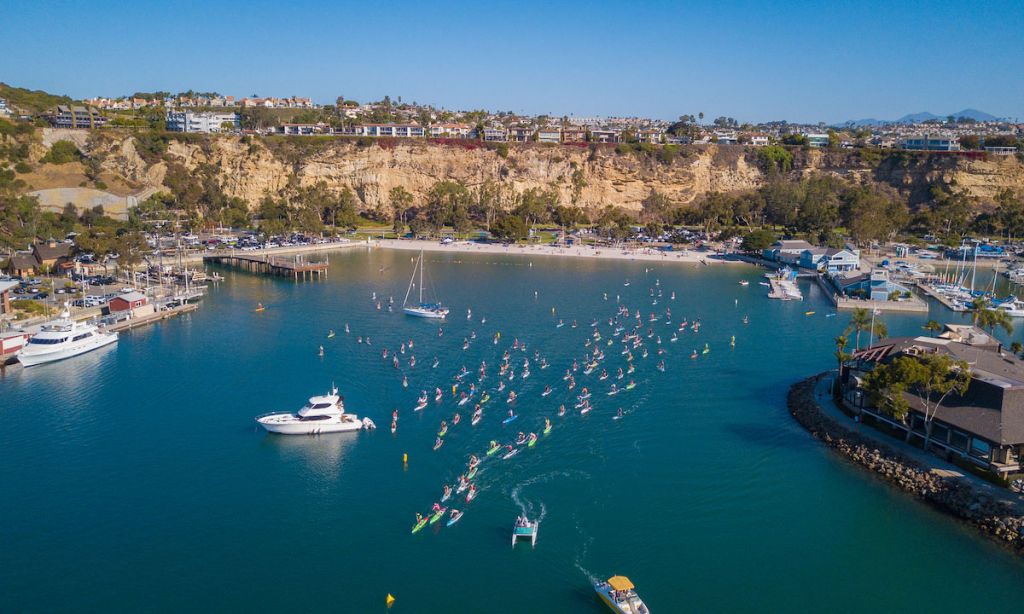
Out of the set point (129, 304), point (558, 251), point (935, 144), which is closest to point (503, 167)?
point (558, 251)

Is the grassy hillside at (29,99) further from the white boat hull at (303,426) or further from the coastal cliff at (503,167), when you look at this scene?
the white boat hull at (303,426)

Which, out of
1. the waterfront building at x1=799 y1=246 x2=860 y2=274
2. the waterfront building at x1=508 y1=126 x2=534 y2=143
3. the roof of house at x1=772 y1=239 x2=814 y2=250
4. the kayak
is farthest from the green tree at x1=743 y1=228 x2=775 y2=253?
the kayak

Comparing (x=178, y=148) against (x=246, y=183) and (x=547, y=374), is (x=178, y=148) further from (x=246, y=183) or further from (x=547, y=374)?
(x=547, y=374)

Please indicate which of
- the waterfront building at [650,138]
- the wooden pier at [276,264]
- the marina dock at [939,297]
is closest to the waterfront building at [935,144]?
the waterfront building at [650,138]

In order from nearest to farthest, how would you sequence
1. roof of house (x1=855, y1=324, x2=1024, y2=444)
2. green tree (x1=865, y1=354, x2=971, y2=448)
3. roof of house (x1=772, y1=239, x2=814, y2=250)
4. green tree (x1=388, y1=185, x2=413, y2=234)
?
roof of house (x1=855, y1=324, x2=1024, y2=444), green tree (x1=865, y1=354, x2=971, y2=448), roof of house (x1=772, y1=239, x2=814, y2=250), green tree (x1=388, y1=185, x2=413, y2=234)

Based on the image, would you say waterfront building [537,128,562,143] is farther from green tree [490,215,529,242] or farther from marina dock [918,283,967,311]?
marina dock [918,283,967,311]

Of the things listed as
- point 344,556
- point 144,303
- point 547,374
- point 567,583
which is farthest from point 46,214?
point 567,583

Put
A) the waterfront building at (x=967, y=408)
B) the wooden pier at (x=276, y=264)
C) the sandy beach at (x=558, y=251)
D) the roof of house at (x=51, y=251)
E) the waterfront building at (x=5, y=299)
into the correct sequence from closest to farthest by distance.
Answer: the waterfront building at (x=967, y=408) → the waterfront building at (x=5, y=299) → the roof of house at (x=51, y=251) → the wooden pier at (x=276, y=264) → the sandy beach at (x=558, y=251)
